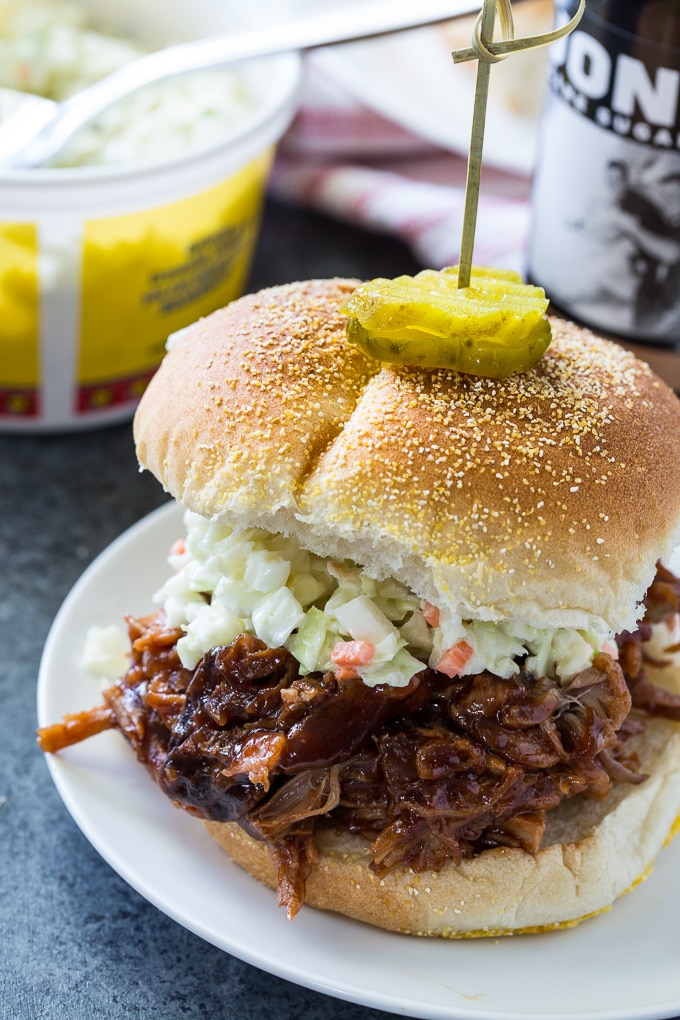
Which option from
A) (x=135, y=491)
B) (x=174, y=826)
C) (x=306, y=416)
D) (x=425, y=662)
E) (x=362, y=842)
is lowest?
(x=135, y=491)

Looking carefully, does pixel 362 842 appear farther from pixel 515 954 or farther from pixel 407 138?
pixel 407 138

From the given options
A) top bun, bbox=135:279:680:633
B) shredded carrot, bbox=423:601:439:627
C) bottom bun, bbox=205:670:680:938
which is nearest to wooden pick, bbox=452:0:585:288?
top bun, bbox=135:279:680:633

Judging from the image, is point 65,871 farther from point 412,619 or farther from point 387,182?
point 387,182

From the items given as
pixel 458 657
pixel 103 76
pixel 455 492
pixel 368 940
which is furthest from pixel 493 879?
pixel 103 76

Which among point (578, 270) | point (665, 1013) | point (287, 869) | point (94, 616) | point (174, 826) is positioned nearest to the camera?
point (665, 1013)

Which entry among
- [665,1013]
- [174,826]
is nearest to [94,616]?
[174,826]

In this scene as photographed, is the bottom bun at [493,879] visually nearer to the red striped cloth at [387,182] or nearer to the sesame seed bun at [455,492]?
the sesame seed bun at [455,492]
